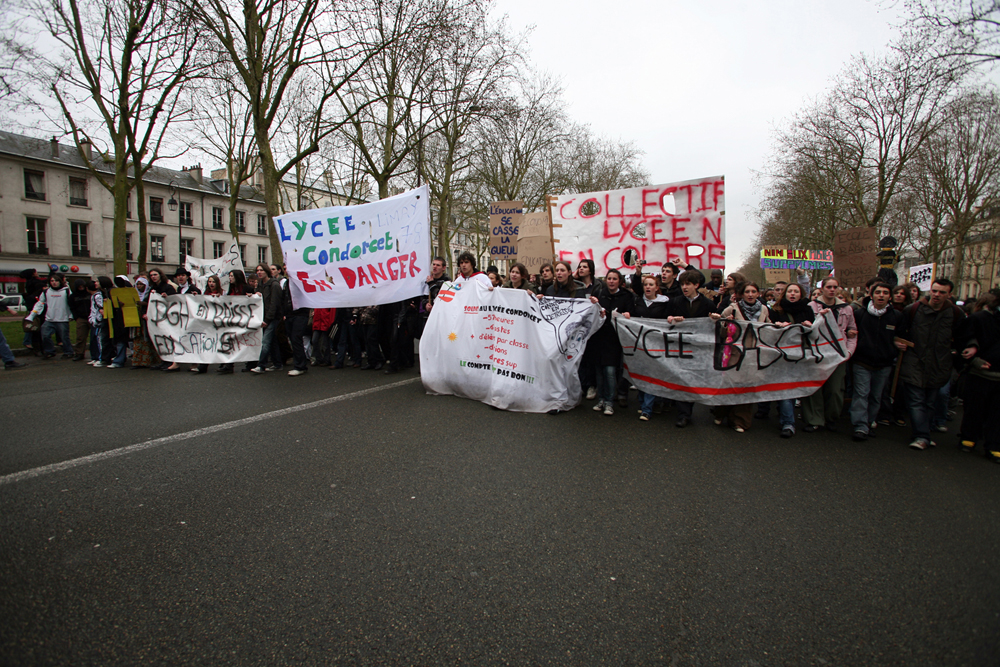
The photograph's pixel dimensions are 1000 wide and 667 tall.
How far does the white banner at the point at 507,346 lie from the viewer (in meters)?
5.63

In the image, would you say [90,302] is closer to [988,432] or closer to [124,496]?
[124,496]

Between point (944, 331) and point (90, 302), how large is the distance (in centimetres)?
1345

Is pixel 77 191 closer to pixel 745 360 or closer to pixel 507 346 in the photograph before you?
pixel 507 346

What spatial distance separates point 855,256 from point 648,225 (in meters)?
4.98

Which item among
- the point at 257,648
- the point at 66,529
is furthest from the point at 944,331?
the point at 66,529

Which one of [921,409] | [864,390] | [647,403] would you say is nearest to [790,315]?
[864,390]

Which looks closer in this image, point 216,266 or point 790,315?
point 790,315

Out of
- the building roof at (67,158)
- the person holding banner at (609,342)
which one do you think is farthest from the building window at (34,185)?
the person holding banner at (609,342)

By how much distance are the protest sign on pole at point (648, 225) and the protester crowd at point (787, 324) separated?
43cm

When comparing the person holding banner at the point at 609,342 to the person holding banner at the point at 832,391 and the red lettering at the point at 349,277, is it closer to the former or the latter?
the person holding banner at the point at 832,391

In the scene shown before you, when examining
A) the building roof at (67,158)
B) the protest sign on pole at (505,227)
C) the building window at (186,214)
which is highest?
the building roof at (67,158)

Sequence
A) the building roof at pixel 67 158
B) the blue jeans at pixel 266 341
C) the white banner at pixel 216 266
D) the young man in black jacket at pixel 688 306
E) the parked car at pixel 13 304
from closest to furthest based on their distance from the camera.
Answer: the young man in black jacket at pixel 688 306 → the blue jeans at pixel 266 341 → the white banner at pixel 216 266 → the parked car at pixel 13 304 → the building roof at pixel 67 158

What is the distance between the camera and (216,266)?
1495 centimetres

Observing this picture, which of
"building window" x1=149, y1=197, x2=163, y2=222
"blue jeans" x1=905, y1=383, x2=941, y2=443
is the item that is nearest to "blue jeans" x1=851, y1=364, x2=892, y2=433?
"blue jeans" x1=905, y1=383, x2=941, y2=443
